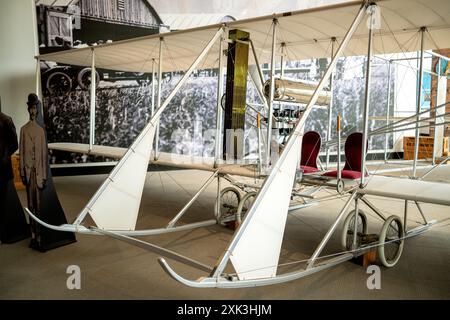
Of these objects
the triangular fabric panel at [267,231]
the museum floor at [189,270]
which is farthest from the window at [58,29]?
the triangular fabric panel at [267,231]

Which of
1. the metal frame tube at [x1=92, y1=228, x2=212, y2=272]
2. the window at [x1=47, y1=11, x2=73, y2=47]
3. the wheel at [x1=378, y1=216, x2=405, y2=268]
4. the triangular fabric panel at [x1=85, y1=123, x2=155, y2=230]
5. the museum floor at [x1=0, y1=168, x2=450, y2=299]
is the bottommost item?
the museum floor at [x1=0, y1=168, x2=450, y2=299]

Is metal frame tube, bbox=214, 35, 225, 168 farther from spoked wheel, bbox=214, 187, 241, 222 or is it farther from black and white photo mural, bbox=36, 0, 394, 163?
black and white photo mural, bbox=36, 0, 394, 163

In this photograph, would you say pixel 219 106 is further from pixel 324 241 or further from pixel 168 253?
pixel 168 253

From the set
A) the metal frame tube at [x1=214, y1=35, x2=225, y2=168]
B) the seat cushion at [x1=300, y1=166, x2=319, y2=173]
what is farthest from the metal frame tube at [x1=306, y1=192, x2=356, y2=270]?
the metal frame tube at [x1=214, y1=35, x2=225, y2=168]

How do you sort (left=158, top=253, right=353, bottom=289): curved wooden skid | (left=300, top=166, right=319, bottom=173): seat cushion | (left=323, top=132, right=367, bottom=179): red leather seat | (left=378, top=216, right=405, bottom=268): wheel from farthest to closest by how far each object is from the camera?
1. (left=300, top=166, right=319, bottom=173): seat cushion
2. (left=323, top=132, right=367, bottom=179): red leather seat
3. (left=378, top=216, right=405, bottom=268): wheel
4. (left=158, top=253, right=353, bottom=289): curved wooden skid

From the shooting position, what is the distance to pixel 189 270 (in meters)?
3.83

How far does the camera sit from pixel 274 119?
19.1 feet

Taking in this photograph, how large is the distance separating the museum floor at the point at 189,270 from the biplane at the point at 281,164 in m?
0.19

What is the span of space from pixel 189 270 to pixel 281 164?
4.78 feet

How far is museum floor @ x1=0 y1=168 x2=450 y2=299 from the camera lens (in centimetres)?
330

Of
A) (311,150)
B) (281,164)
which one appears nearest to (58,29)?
(311,150)

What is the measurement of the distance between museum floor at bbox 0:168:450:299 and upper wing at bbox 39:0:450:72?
2720mm

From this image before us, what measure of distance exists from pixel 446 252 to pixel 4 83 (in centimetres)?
947
